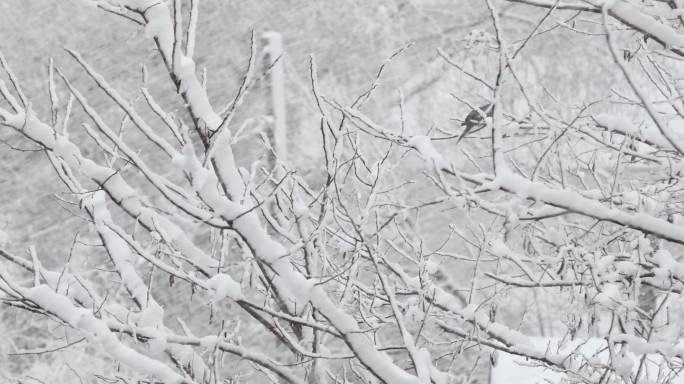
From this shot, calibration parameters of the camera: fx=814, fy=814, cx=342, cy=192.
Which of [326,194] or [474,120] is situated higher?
[474,120]

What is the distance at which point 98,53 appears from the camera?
27.2 ft

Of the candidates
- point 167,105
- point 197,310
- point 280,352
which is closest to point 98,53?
point 167,105

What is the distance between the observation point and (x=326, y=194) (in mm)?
2635

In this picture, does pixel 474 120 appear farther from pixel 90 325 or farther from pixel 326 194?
pixel 90 325

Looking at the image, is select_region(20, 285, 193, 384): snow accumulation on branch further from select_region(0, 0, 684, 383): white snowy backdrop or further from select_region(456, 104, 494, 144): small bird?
select_region(456, 104, 494, 144): small bird

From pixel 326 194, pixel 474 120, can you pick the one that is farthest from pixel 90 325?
pixel 474 120

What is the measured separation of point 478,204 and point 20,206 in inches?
273

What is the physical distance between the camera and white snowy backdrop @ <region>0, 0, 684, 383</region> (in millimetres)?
2414

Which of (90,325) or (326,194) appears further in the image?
(326,194)

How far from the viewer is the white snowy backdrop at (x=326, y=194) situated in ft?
7.92

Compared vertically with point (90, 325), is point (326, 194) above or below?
above

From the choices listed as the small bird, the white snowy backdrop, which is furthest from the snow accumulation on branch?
the small bird

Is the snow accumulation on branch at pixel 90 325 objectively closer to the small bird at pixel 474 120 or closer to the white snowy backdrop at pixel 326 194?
the white snowy backdrop at pixel 326 194

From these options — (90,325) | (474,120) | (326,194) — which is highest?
(474,120)
